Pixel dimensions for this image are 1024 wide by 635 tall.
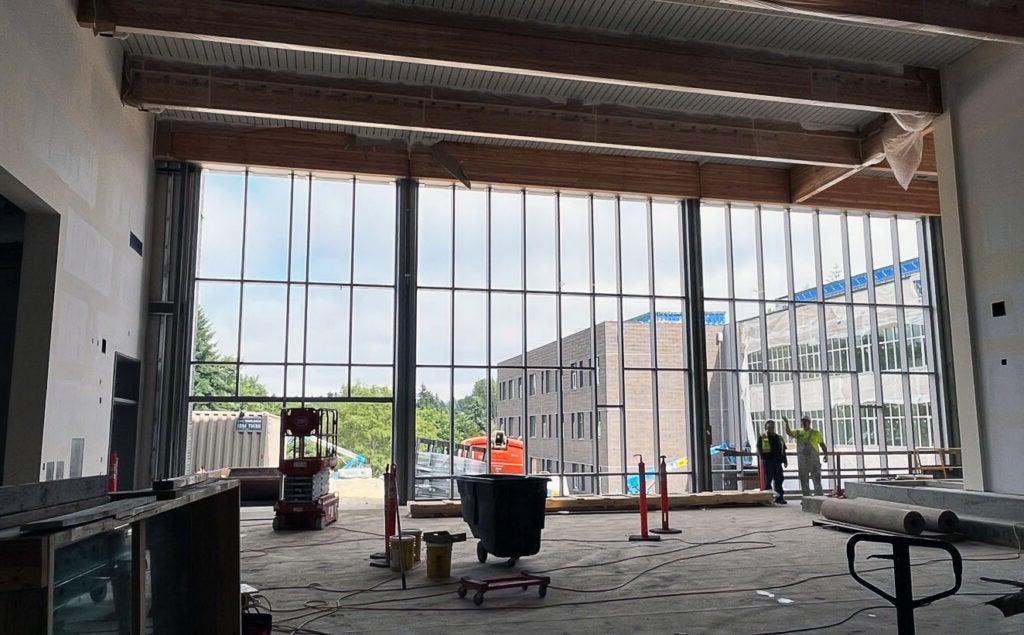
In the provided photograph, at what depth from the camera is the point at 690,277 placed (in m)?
21.1

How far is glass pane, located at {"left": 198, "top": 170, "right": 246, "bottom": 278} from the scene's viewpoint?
60.6ft

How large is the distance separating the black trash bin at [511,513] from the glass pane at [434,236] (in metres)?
10.8

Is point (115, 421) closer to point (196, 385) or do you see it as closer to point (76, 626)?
point (196, 385)

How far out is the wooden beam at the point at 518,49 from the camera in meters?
12.4

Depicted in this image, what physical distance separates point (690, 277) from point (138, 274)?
575 inches

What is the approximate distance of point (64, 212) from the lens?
11586 millimetres

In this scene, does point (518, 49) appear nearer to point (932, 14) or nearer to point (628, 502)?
point (932, 14)

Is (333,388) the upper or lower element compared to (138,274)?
lower

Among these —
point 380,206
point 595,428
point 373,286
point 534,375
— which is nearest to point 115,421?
point 373,286

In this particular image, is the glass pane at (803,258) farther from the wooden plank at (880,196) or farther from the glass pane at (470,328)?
the glass pane at (470,328)

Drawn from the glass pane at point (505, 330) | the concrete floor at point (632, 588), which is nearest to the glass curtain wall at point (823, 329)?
the glass pane at point (505, 330)

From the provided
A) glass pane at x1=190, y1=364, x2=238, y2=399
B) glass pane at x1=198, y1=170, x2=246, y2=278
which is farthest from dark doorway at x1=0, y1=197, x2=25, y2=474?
glass pane at x1=198, y1=170, x2=246, y2=278

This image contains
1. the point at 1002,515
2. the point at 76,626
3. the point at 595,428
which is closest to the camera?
the point at 76,626

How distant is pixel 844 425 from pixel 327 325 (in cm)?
1598
